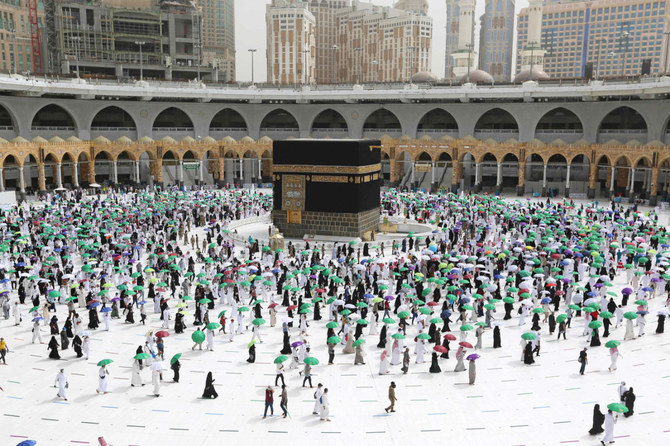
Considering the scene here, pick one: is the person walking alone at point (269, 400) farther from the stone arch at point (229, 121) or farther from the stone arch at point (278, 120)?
the stone arch at point (278, 120)

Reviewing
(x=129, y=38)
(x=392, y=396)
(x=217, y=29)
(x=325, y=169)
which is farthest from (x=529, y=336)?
(x=217, y=29)

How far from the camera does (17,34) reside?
97250 millimetres

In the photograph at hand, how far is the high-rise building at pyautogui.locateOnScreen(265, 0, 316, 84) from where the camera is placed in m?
130

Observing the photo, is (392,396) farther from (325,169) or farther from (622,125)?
(622,125)

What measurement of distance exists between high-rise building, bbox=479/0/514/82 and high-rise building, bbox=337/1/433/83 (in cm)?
2259

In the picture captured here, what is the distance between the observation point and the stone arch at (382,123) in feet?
217

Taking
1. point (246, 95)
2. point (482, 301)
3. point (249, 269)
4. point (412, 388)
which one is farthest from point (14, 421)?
point (246, 95)

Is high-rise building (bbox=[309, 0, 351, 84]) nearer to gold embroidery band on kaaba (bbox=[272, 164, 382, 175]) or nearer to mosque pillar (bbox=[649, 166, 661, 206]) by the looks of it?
mosque pillar (bbox=[649, 166, 661, 206])

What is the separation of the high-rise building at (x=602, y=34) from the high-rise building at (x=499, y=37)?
4.83 m

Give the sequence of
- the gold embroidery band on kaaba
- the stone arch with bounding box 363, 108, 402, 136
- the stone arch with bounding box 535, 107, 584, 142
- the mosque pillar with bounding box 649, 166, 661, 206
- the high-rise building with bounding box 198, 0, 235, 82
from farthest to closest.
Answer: the high-rise building with bounding box 198, 0, 235, 82 < the stone arch with bounding box 363, 108, 402, 136 < the stone arch with bounding box 535, 107, 584, 142 < the mosque pillar with bounding box 649, 166, 661, 206 < the gold embroidery band on kaaba

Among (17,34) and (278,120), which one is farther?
(17,34)

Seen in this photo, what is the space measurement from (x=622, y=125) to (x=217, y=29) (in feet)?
398

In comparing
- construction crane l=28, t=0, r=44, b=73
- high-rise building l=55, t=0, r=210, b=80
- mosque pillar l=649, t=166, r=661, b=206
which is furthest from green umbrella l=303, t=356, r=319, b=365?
construction crane l=28, t=0, r=44, b=73

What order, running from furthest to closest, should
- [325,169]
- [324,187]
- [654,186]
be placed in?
[654,186] < [324,187] < [325,169]
